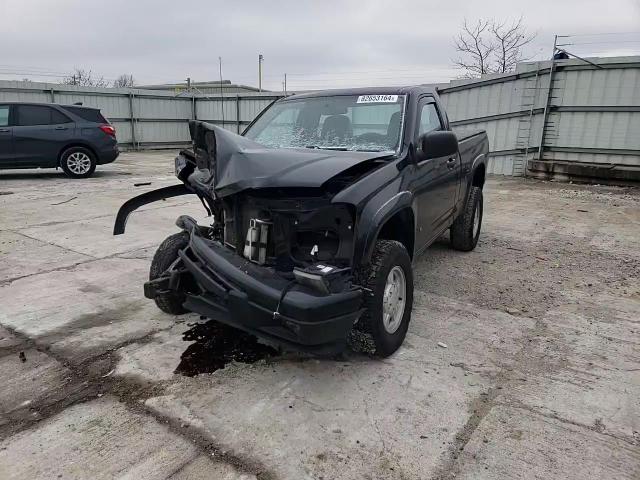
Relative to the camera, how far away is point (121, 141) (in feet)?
63.2

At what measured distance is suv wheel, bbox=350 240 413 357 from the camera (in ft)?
9.81

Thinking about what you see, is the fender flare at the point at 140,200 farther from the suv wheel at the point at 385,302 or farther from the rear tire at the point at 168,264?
the suv wheel at the point at 385,302

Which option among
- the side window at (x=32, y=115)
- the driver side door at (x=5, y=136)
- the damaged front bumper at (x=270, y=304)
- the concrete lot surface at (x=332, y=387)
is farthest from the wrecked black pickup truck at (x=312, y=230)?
the side window at (x=32, y=115)

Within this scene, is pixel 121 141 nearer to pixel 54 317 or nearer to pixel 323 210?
pixel 54 317

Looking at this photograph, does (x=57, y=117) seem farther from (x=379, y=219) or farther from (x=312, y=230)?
(x=379, y=219)

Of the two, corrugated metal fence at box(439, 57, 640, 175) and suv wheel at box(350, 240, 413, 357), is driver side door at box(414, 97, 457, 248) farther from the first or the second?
corrugated metal fence at box(439, 57, 640, 175)

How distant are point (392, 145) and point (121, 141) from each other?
58.9ft

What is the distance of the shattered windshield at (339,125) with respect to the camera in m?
3.84

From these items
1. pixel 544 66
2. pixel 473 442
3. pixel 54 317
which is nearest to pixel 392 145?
pixel 473 442

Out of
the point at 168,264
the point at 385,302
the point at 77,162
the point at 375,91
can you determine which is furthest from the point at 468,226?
the point at 77,162

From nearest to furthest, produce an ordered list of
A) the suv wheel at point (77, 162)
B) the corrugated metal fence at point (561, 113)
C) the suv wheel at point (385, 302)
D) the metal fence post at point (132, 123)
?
the suv wheel at point (385, 302), the corrugated metal fence at point (561, 113), the suv wheel at point (77, 162), the metal fence post at point (132, 123)

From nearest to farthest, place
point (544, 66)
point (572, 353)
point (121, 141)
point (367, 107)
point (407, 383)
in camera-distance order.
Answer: point (407, 383)
point (572, 353)
point (367, 107)
point (544, 66)
point (121, 141)

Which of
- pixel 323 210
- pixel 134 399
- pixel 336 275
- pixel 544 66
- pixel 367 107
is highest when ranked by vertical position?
pixel 544 66

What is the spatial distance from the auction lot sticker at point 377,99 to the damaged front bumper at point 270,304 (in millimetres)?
1857
